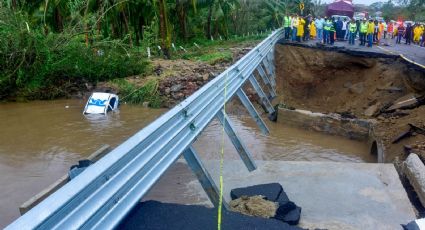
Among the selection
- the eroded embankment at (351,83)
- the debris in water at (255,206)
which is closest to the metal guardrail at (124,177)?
the debris in water at (255,206)

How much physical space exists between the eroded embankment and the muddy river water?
168 centimetres

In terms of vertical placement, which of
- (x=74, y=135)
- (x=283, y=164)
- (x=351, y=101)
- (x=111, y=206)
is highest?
(x=111, y=206)

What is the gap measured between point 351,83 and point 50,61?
10806 millimetres

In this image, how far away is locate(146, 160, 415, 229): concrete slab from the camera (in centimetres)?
411

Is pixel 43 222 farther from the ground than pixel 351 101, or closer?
farther from the ground

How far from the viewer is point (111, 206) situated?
240 cm

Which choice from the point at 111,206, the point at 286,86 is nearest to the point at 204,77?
the point at 286,86

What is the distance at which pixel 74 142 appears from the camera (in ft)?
30.5

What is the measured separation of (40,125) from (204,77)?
19.9 ft

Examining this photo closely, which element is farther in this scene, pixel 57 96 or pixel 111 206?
pixel 57 96

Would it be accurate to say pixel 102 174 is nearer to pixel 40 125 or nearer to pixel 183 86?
pixel 40 125

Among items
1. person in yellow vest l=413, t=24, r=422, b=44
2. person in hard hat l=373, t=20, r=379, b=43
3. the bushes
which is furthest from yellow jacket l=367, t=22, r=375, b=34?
the bushes

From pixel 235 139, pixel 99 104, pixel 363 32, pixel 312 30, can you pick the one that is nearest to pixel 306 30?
pixel 312 30

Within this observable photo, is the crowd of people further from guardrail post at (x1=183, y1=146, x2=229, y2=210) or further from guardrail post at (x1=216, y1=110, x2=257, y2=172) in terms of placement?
guardrail post at (x1=183, y1=146, x2=229, y2=210)
